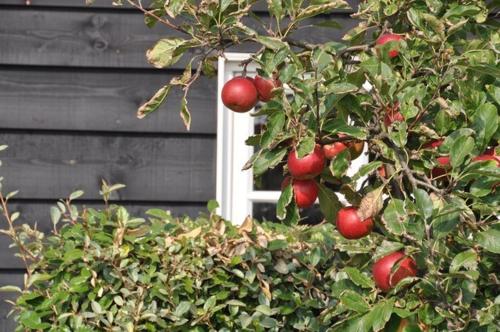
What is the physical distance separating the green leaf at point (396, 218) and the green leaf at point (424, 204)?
68mm

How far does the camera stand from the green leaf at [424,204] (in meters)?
1.85

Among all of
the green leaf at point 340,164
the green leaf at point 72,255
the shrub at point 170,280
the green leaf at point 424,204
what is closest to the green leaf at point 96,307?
the shrub at point 170,280

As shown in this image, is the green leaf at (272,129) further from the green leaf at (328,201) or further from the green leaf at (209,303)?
the green leaf at (209,303)

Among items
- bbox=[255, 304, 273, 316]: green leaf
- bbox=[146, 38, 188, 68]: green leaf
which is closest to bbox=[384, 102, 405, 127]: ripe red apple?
bbox=[146, 38, 188, 68]: green leaf

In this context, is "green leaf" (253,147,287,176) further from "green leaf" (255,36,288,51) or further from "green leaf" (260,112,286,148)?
"green leaf" (255,36,288,51)

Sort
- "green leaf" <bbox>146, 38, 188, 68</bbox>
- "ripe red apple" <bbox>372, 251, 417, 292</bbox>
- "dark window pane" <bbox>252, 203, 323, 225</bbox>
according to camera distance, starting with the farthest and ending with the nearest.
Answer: "dark window pane" <bbox>252, 203, 323, 225</bbox> < "green leaf" <bbox>146, 38, 188, 68</bbox> < "ripe red apple" <bbox>372, 251, 417, 292</bbox>

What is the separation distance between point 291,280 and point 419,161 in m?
1.32

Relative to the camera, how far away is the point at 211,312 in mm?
3197

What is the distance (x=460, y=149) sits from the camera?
1892 millimetres

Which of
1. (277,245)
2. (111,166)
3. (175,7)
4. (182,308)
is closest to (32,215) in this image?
(111,166)

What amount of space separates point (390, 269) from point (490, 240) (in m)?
0.21

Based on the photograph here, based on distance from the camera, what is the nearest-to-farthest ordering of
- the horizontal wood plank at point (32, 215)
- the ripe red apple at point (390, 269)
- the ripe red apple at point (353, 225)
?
the ripe red apple at point (390, 269) < the ripe red apple at point (353, 225) < the horizontal wood plank at point (32, 215)

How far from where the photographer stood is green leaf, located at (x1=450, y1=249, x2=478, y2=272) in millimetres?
1895

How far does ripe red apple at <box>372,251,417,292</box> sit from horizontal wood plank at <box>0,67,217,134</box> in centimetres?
237
